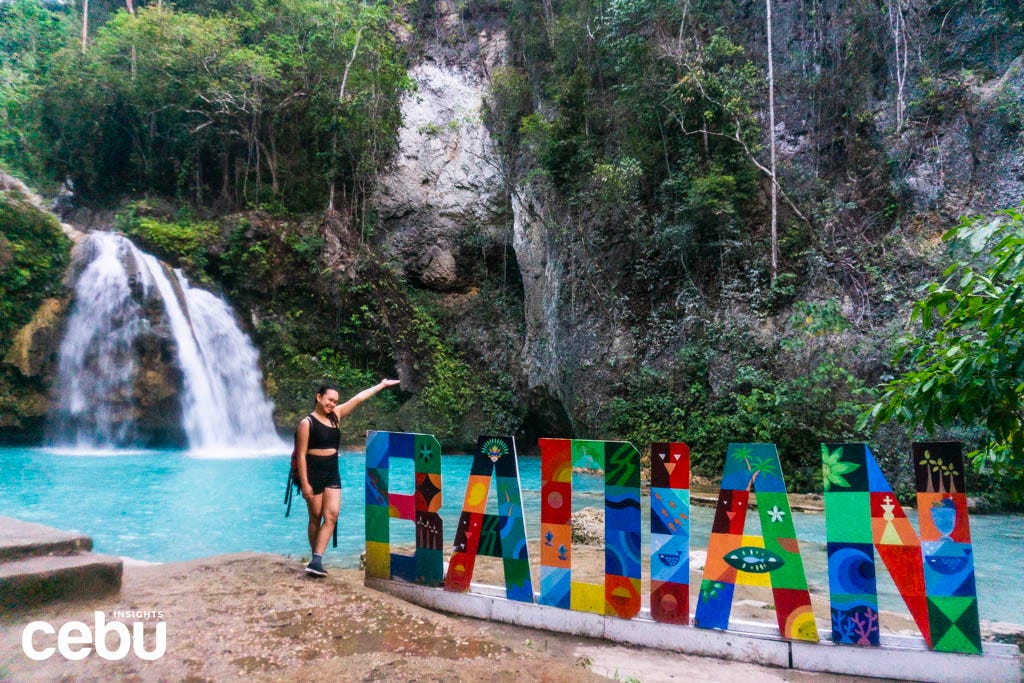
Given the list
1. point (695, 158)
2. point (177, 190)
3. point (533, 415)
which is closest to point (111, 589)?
point (695, 158)

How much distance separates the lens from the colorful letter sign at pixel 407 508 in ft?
12.8

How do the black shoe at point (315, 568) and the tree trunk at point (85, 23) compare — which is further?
the tree trunk at point (85, 23)

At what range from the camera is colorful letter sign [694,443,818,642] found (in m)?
3.07

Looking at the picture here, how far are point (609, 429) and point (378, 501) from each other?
8572mm

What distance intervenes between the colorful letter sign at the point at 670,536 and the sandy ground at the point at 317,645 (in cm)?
25

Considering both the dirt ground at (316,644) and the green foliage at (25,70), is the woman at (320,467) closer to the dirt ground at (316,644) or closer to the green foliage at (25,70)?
the dirt ground at (316,644)

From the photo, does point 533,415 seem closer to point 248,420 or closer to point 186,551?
point 248,420

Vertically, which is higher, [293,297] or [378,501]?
[293,297]

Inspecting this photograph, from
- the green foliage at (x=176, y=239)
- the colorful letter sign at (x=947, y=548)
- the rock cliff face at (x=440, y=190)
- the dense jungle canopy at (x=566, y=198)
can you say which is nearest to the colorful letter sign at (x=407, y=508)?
the dense jungle canopy at (x=566, y=198)

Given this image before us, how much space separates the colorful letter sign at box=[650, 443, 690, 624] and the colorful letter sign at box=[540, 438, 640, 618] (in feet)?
0.35

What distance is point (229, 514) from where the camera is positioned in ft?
24.8

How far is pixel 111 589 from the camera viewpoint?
133 inches

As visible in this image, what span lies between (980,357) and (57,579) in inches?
184

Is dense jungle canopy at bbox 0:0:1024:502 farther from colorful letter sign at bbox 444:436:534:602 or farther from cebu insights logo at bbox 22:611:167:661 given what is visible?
cebu insights logo at bbox 22:611:167:661
